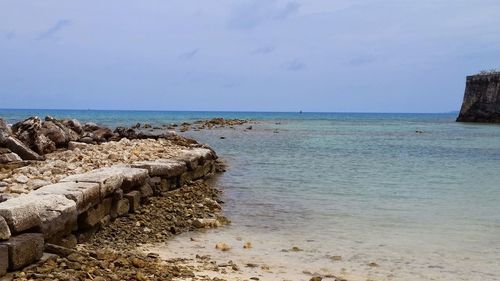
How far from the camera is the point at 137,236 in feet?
25.1

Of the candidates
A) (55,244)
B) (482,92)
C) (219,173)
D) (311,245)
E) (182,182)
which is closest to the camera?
(55,244)

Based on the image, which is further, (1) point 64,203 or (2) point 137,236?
(2) point 137,236

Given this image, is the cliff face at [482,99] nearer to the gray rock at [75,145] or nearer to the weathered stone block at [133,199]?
the gray rock at [75,145]

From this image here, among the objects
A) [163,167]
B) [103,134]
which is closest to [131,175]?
[163,167]

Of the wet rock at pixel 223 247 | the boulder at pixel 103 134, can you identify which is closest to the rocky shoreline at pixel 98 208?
the wet rock at pixel 223 247

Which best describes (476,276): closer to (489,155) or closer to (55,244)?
(55,244)

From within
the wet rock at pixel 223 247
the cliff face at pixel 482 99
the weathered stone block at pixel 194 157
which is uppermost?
the cliff face at pixel 482 99

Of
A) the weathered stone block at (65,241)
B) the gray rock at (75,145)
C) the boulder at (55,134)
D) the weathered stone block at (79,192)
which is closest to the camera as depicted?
the weathered stone block at (65,241)

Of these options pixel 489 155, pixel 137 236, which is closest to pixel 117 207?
pixel 137 236

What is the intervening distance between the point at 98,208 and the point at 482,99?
198ft

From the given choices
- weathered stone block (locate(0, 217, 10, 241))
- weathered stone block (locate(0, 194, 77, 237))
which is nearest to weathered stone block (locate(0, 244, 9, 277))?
weathered stone block (locate(0, 217, 10, 241))

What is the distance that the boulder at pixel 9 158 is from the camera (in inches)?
418

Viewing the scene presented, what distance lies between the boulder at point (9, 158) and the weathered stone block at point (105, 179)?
3.31 metres

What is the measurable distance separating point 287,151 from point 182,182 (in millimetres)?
11177
